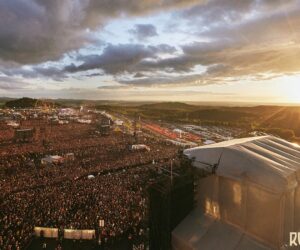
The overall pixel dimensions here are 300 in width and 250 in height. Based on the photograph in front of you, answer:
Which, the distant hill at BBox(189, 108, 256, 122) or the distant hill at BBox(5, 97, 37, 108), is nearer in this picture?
the distant hill at BBox(189, 108, 256, 122)

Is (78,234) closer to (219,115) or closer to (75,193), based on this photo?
(75,193)

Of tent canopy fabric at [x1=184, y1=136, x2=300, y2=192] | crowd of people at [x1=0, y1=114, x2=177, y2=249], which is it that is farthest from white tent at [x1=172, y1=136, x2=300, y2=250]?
crowd of people at [x1=0, y1=114, x2=177, y2=249]

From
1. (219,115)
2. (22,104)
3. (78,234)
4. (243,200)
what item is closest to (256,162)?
(243,200)

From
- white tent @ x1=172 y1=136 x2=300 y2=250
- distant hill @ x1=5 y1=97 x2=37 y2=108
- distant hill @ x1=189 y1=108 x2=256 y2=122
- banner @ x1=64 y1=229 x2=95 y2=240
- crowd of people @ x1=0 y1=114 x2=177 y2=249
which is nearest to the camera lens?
white tent @ x1=172 y1=136 x2=300 y2=250

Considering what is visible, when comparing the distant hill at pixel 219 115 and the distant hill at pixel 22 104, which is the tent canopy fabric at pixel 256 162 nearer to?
the distant hill at pixel 219 115

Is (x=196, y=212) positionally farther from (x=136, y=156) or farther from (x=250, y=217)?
(x=136, y=156)

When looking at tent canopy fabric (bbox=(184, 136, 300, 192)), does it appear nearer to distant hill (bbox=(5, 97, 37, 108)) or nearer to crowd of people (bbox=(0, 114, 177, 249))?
crowd of people (bbox=(0, 114, 177, 249))
